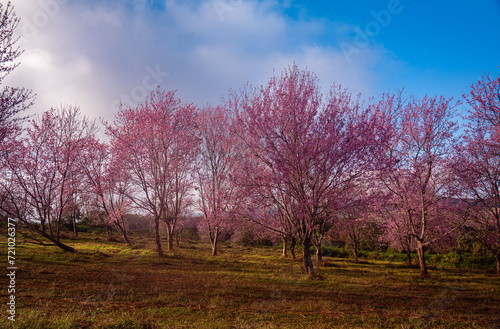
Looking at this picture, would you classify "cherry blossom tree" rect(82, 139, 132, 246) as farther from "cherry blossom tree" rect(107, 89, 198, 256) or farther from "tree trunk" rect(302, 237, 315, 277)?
"tree trunk" rect(302, 237, 315, 277)

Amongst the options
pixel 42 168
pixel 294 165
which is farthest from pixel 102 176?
pixel 294 165

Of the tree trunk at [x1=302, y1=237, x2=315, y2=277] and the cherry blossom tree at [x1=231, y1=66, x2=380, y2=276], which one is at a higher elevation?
the cherry blossom tree at [x1=231, y1=66, x2=380, y2=276]

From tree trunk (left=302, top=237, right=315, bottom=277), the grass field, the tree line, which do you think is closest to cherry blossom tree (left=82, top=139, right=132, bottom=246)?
the tree line

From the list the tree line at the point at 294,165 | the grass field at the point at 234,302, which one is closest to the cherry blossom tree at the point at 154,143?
the tree line at the point at 294,165

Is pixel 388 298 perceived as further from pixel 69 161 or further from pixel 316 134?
pixel 69 161

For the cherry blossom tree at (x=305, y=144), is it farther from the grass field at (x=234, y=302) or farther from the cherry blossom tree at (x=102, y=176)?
the cherry blossom tree at (x=102, y=176)

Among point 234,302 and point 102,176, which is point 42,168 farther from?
point 234,302

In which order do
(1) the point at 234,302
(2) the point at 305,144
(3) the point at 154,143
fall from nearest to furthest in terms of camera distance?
(1) the point at 234,302 → (2) the point at 305,144 → (3) the point at 154,143

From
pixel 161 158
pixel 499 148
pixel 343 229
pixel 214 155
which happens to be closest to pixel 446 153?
pixel 499 148

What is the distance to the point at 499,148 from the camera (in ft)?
43.8

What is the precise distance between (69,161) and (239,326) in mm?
19187

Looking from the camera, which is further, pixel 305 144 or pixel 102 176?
pixel 102 176

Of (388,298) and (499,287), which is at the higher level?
(388,298)

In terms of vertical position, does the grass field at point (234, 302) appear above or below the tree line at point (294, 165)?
below
